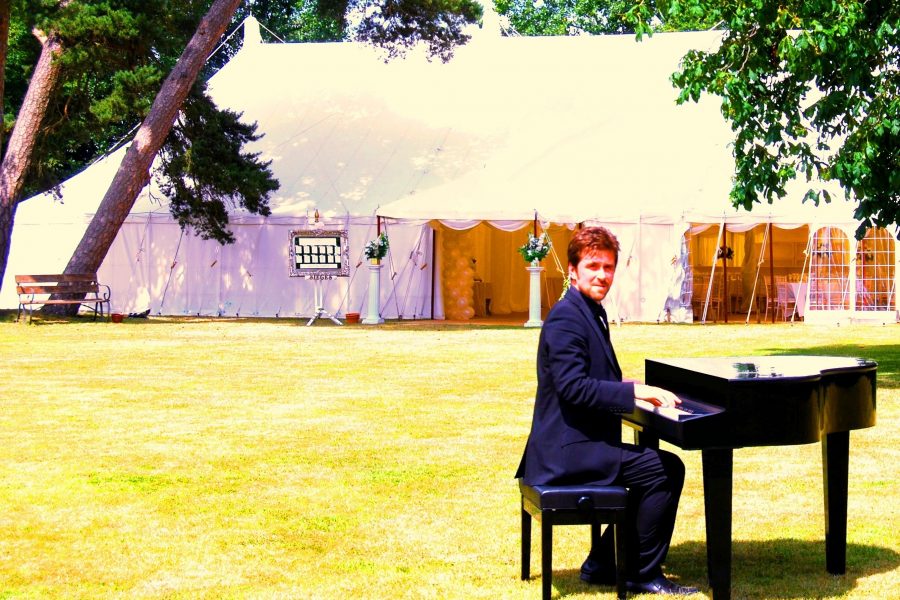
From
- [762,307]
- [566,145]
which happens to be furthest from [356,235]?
[762,307]

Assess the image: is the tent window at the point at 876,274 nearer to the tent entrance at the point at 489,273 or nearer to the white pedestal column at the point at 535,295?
the tent entrance at the point at 489,273

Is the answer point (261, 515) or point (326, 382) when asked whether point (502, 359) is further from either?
point (261, 515)

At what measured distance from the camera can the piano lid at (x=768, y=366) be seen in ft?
14.3

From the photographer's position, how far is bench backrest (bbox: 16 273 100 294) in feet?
67.3

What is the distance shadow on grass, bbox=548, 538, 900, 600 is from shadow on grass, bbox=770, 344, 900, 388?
283 inches

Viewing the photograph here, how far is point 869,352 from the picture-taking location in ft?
49.1

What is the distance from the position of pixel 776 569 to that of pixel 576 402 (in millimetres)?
1294

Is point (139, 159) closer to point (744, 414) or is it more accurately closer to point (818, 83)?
point (818, 83)

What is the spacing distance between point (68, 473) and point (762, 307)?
61.0 ft

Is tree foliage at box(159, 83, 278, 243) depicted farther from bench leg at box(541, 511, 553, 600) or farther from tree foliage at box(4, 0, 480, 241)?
bench leg at box(541, 511, 553, 600)

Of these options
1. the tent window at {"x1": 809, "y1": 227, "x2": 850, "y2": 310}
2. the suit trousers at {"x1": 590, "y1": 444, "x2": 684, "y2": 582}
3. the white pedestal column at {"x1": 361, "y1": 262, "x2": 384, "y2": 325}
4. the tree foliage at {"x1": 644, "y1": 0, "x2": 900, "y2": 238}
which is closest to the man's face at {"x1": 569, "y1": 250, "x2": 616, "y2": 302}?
the suit trousers at {"x1": 590, "y1": 444, "x2": 684, "y2": 582}

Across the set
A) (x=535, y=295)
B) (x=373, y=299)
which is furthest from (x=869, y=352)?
(x=373, y=299)

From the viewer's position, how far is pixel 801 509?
6223mm

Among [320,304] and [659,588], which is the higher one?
[320,304]
